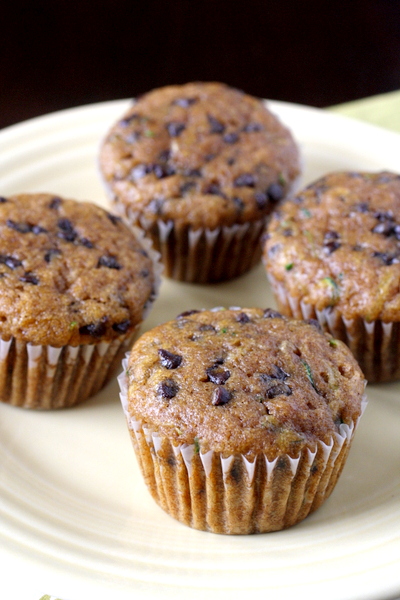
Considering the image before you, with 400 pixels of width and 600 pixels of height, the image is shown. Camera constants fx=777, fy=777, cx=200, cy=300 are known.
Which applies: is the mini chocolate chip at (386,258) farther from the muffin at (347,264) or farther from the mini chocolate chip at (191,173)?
the mini chocolate chip at (191,173)

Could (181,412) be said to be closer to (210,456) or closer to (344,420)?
(210,456)

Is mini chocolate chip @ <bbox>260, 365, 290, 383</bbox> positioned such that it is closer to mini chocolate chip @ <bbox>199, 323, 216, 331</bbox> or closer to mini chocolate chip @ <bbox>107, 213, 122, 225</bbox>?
mini chocolate chip @ <bbox>199, 323, 216, 331</bbox>

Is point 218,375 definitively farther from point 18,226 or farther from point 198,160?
point 198,160

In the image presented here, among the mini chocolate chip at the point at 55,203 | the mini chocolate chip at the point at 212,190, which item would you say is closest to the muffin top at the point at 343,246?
the mini chocolate chip at the point at 212,190

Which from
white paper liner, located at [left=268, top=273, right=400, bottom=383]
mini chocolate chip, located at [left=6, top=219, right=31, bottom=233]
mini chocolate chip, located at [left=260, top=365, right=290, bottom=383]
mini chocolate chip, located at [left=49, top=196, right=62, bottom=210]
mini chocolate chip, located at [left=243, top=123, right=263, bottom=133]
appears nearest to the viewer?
mini chocolate chip, located at [left=260, top=365, right=290, bottom=383]

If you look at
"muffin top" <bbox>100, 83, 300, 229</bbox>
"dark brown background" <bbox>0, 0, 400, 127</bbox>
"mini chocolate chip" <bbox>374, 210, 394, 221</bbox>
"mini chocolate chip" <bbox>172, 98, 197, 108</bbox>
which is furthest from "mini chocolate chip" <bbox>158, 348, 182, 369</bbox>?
"dark brown background" <bbox>0, 0, 400, 127</bbox>

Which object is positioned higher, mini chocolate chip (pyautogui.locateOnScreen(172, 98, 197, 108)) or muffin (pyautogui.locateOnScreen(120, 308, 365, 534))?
mini chocolate chip (pyautogui.locateOnScreen(172, 98, 197, 108))

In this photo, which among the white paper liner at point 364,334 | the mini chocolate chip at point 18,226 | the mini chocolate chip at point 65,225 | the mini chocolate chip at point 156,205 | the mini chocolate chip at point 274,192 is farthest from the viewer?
the mini chocolate chip at point 274,192
